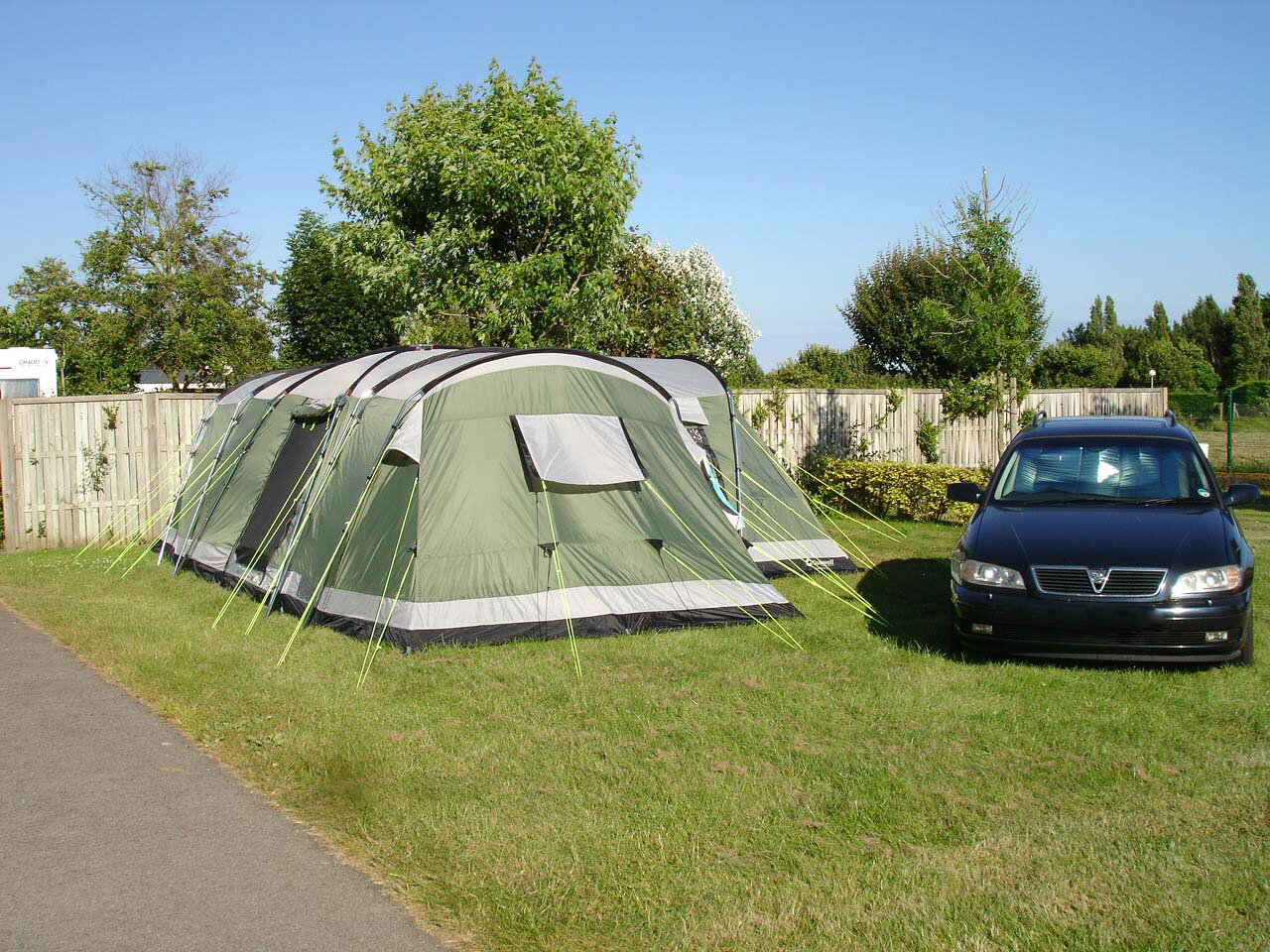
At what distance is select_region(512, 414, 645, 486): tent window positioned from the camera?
8539 mm

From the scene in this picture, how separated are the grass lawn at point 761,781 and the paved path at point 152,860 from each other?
21 centimetres

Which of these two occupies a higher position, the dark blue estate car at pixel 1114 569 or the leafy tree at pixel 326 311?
the leafy tree at pixel 326 311

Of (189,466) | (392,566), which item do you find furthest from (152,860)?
(189,466)

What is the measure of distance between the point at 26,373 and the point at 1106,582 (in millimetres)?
25240

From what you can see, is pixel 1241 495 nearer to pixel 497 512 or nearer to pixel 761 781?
pixel 761 781

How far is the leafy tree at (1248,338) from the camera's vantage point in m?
50.4

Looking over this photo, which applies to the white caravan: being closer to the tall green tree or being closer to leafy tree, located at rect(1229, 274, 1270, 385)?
the tall green tree

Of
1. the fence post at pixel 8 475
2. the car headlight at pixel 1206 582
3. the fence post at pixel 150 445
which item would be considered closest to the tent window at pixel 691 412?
the car headlight at pixel 1206 582

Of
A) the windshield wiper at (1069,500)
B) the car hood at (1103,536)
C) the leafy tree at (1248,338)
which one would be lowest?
the car hood at (1103,536)

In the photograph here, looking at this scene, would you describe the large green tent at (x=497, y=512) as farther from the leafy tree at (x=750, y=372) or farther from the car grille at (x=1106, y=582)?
the leafy tree at (x=750, y=372)

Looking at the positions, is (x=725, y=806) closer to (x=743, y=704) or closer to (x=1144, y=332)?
(x=743, y=704)

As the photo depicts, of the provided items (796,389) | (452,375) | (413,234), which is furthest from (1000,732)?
(413,234)

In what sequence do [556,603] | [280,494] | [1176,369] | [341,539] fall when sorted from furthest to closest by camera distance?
[1176,369] < [280,494] < [341,539] < [556,603]

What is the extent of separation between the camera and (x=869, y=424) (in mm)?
17734
